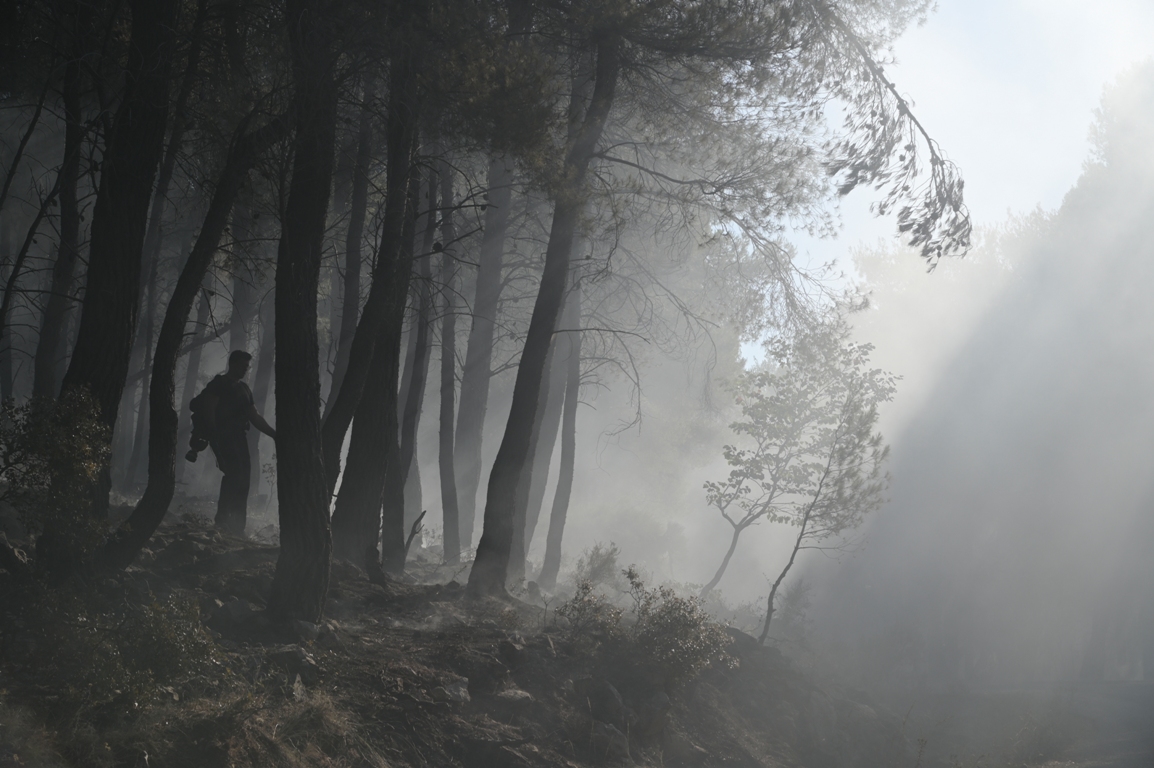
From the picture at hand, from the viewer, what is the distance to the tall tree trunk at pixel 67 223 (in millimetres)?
5621

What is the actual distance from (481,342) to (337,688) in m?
10.3

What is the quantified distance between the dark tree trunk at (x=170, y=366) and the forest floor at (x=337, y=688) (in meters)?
0.36

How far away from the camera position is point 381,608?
7.30 m

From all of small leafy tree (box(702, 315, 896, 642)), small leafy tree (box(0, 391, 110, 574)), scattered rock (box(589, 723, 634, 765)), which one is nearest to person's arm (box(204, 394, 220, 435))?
small leafy tree (box(0, 391, 110, 574))

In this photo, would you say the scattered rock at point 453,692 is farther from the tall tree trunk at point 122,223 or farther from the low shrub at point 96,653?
the tall tree trunk at point 122,223

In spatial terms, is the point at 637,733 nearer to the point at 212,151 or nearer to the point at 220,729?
the point at 220,729

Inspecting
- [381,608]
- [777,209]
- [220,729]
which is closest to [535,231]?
[777,209]

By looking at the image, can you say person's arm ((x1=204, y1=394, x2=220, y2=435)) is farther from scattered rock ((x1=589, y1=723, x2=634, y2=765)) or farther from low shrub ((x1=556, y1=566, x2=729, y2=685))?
scattered rock ((x1=589, y1=723, x2=634, y2=765))

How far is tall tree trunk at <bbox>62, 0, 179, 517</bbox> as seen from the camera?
5.48 m

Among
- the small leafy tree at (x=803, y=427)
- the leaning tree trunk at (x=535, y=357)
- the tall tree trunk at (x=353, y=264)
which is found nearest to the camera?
the leaning tree trunk at (x=535, y=357)

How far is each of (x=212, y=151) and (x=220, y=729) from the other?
5.51m

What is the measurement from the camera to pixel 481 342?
15.1m

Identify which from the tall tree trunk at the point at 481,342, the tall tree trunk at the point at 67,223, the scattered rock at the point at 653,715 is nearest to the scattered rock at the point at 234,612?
the tall tree trunk at the point at 67,223

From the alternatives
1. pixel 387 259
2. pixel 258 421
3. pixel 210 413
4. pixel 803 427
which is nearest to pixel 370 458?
pixel 258 421
